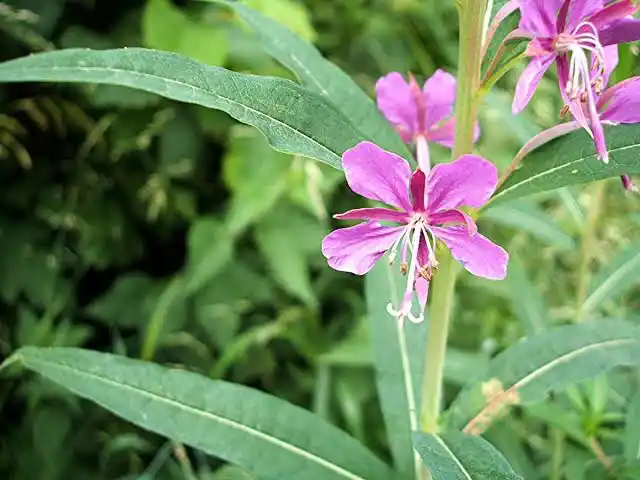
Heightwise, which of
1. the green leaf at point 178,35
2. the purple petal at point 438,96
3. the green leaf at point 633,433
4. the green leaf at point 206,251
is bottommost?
the green leaf at point 633,433

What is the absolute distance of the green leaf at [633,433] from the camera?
103 centimetres

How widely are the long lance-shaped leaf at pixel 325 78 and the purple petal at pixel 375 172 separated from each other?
0.38 feet

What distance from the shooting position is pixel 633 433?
103 cm

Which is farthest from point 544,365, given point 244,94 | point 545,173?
point 244,94

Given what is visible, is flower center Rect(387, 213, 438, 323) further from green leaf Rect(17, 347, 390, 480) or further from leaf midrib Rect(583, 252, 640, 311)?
leaf midrib Rect(583, 252, 640, 311)

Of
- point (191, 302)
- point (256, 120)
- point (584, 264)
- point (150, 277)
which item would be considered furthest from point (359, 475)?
point (150, 277)

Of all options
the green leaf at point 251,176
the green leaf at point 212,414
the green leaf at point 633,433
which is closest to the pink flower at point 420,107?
the green leaf at point 212,414

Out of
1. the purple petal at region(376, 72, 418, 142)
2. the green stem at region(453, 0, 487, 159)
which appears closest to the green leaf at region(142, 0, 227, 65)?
the purple petal at region(376, 72, 418, 142)

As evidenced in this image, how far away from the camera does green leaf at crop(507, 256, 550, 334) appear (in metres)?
1.29

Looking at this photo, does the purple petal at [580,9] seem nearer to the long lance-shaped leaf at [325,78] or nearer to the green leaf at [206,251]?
the long lance-shaped leaf at [325,78]

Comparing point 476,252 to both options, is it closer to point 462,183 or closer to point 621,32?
point 462,183

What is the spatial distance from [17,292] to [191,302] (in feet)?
1.20

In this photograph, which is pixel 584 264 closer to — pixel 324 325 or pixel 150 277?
pixel 324 325

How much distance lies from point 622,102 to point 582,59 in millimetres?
66
